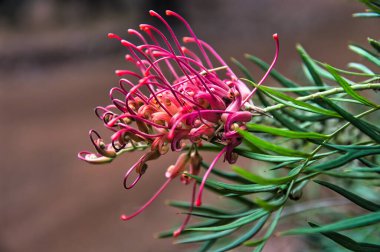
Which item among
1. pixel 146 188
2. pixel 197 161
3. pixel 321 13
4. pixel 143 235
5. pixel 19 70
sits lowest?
pixel 143 235

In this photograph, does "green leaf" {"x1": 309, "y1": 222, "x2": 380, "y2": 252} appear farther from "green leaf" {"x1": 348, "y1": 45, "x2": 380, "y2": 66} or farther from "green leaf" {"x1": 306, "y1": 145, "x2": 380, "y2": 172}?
"green leaf" {"x1": 348, "y1": 45, "x2": 380, "y2": 66}

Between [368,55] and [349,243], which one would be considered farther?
[368,55]

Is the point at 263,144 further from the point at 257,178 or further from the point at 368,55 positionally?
the point at 368,55

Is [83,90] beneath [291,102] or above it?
beneath

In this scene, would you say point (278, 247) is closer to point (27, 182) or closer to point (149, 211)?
point (149, 211)

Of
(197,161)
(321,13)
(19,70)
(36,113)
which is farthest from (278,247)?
(19,70)

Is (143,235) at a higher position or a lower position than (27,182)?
lower

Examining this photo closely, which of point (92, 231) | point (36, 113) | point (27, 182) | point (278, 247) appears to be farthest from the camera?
point (36, 113)

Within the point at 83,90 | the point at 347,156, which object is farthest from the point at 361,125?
the point at 83,90

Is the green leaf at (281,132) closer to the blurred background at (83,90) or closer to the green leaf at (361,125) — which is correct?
the green leaf at (361,125)
